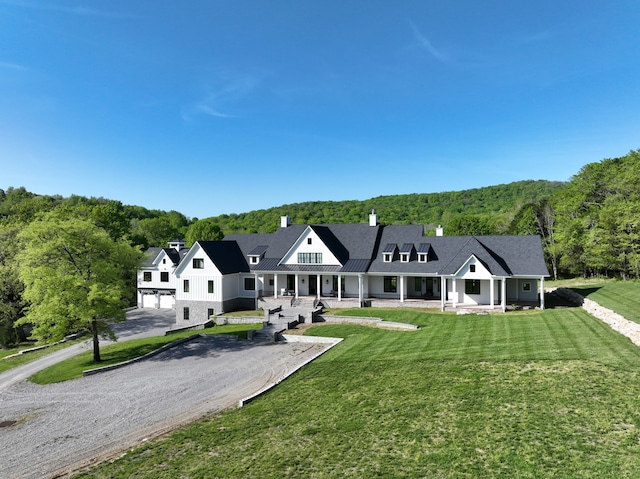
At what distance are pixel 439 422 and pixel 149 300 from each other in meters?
42.9

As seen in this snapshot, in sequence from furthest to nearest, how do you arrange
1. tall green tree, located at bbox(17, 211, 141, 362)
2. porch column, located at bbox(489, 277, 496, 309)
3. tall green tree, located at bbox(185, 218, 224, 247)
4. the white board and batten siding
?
tall green tree, located at bbox(185, 218, 224, 247)
the white board and batten siding
porch column, located at bbox(489, 277, 496, 309)
tall green tree, located at bbox(17, 211, 141, 362)

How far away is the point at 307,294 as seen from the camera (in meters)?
37.3

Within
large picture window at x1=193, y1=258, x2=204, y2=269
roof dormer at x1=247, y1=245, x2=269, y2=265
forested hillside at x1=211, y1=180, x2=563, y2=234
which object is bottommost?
large picture window at x1=193, y1=258, x2=204, y2=269

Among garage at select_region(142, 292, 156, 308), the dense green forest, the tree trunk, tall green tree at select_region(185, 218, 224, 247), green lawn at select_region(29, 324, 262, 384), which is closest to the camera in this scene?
green lawn at select_region(29, 324, 262, 384)

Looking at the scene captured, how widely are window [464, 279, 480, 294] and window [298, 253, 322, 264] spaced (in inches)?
507

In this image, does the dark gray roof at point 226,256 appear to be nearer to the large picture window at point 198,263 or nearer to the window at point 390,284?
the large picture window at point 198,263

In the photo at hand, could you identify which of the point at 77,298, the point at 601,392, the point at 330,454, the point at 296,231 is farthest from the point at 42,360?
the point at 601,392

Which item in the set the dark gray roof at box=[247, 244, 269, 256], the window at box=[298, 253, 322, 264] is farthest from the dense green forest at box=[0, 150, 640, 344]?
the window at box=[298, 253, 322, 264]

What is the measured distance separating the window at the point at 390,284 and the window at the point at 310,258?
6370mm

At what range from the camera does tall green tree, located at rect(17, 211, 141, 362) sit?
930 inches

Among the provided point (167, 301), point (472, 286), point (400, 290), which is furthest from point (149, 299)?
point (472, 286)

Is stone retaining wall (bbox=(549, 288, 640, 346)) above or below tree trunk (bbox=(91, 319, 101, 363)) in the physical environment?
above

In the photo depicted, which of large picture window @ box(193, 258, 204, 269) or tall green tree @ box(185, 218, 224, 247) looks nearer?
large picture window @ box(193, 258, 204, 269)

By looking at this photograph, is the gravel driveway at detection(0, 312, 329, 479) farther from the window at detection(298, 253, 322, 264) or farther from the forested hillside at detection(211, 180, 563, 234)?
the forested hillside at detection(211, 180, 563, 234)
